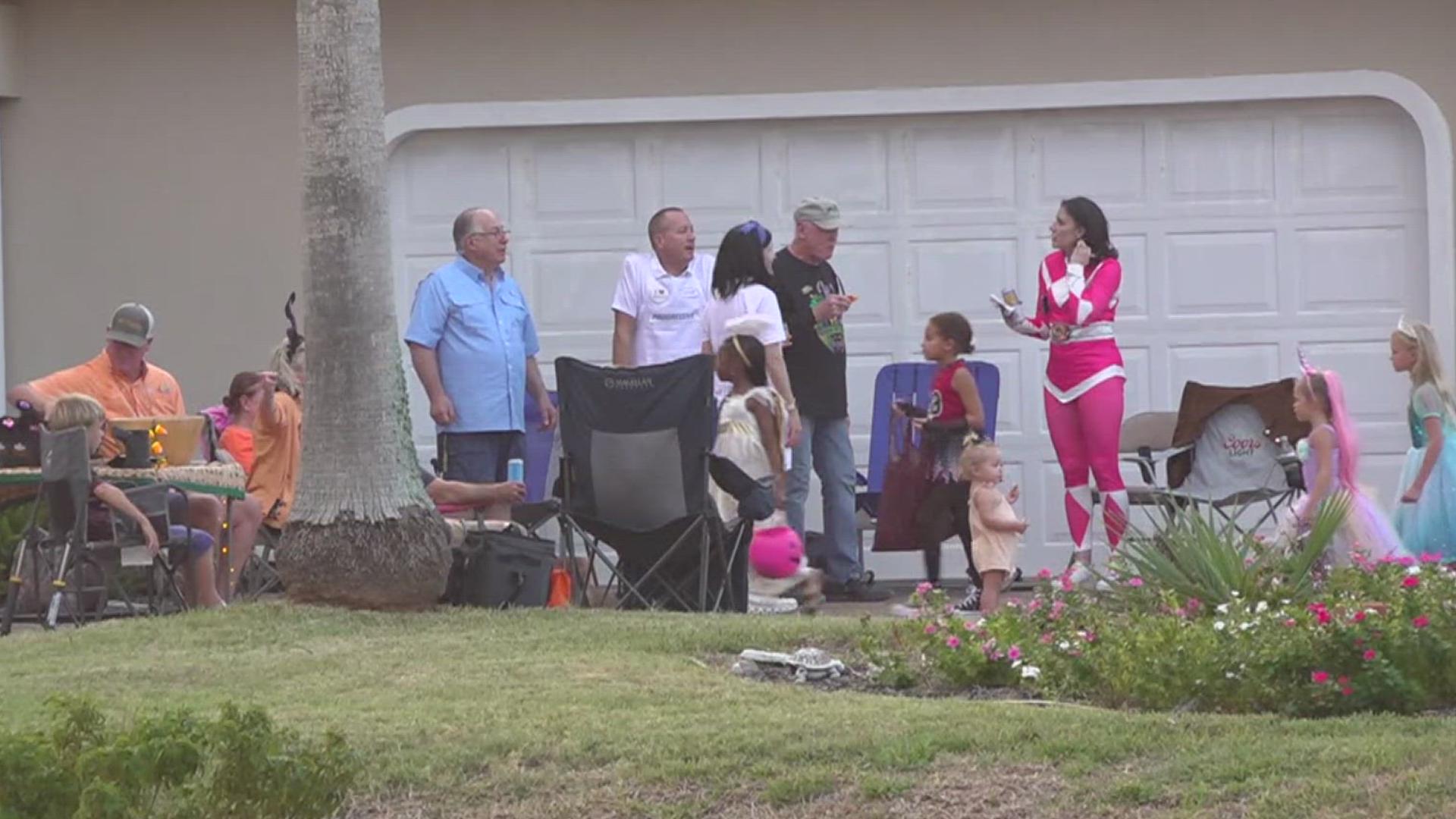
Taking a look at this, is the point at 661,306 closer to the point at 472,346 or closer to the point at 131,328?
the point at 472,346

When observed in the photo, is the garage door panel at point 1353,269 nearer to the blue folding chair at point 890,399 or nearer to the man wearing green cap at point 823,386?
the blue folding chair at point 890,399

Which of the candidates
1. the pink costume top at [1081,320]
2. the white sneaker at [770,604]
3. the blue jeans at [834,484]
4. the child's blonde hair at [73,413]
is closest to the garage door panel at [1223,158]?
the pink costume top at [1081,320]

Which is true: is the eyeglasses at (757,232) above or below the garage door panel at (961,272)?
above

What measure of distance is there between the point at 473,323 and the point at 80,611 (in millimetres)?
2173

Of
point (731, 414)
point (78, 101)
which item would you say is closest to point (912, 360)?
point (731, 414)

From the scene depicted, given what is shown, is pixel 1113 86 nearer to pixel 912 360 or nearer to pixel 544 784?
pixel 912 360

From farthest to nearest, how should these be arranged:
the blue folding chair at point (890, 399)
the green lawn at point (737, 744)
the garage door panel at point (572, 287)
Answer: the garage door panel at point (572, 287), the blue folding chair at point (890, 399), the green lawn at point (737, 744)

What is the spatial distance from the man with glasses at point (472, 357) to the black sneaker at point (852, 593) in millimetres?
1733

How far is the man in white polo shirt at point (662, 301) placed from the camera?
12680 millimetres

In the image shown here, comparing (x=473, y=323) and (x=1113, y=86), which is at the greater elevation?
(x=1113, y=86)

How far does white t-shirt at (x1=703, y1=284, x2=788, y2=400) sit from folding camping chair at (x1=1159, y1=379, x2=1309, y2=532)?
87.2 inches

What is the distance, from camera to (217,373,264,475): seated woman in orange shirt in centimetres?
1345

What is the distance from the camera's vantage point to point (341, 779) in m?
5.86

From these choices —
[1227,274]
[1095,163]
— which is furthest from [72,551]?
[1227,274]
